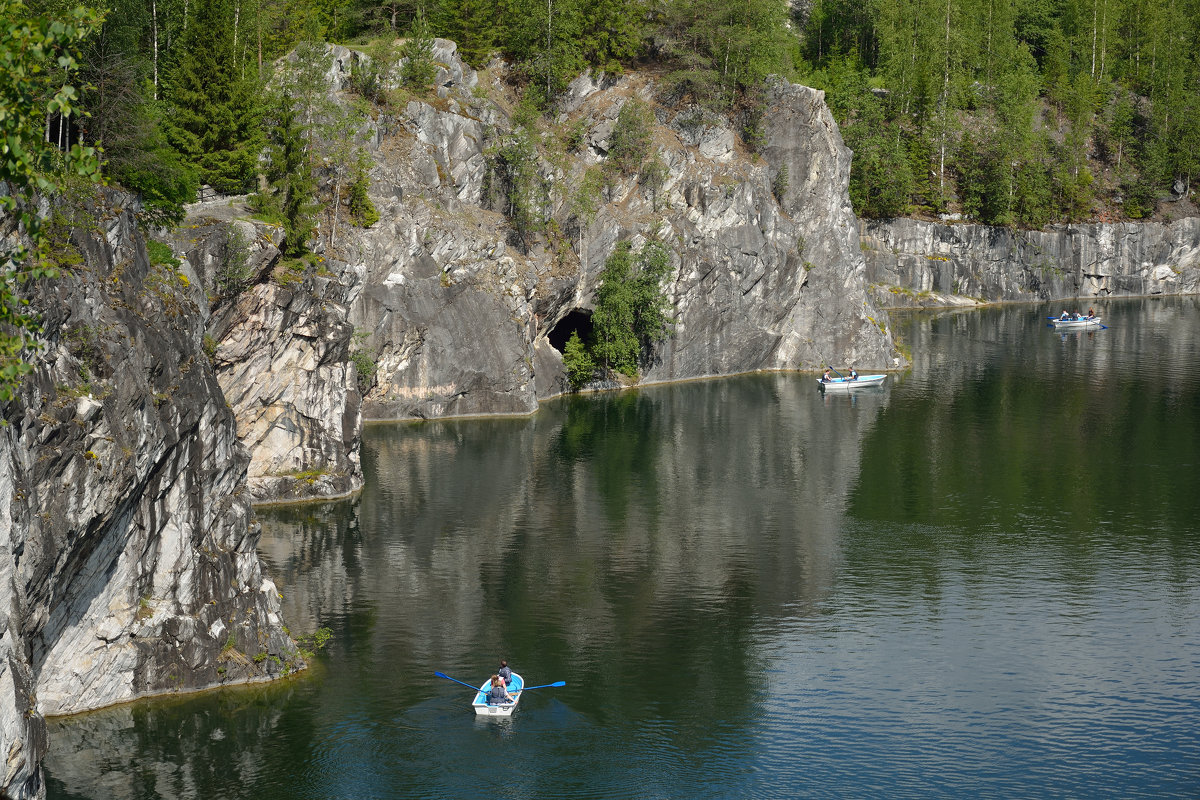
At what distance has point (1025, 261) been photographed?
520 ft

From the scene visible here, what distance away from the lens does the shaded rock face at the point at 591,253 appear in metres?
85.5

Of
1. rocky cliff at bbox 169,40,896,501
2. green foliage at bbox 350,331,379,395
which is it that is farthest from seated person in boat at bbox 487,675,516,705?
green foliage at bbox 350,331,379,395

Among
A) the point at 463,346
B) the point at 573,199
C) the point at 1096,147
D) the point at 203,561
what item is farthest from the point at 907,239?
the point at 203,561

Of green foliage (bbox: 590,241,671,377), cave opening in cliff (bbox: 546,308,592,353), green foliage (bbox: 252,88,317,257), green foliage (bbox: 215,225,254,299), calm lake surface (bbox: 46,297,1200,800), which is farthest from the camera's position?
cave opening in cliff (bbox: 546,308,592,353)

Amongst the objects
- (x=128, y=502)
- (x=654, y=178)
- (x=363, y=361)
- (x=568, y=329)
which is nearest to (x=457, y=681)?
(x=128, y=502)

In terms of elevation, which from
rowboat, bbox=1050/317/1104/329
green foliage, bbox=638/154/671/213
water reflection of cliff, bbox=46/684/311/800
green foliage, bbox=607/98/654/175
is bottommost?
water reflection of cliff, bbox=46/684/311/800

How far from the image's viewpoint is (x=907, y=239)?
151750 millimetres

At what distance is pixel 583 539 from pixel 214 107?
3359 cm

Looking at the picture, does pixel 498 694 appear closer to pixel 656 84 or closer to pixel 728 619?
pixel 728 619

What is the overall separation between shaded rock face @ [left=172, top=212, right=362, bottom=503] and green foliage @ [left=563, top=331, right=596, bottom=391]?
104 feet

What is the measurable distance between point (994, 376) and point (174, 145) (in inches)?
2961

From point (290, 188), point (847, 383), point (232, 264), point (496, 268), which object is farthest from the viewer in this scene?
point (847, 383)

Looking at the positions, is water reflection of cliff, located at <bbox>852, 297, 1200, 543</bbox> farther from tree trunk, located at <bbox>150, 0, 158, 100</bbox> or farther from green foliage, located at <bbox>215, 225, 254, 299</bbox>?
tree trunk, located at <bbox>150, 0, 158, 100</bbox>

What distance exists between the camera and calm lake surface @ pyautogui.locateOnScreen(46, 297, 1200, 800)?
37719mm
